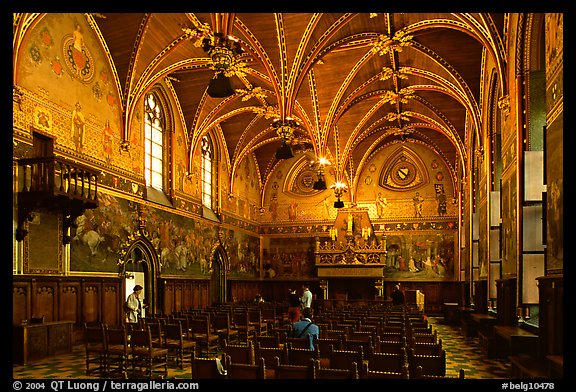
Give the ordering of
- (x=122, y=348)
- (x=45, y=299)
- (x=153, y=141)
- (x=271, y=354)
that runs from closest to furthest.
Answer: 1. (x=271, y=354)
2. (x=122, y=348)
3. (x=45, y=299)
4. (x=153, y=141)

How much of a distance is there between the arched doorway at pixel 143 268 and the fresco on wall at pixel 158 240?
36 centimetres

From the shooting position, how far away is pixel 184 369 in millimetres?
10602

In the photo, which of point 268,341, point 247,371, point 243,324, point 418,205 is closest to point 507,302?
point 268,341

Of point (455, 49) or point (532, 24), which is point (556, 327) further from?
point (455, 49)

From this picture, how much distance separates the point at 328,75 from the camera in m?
21.2

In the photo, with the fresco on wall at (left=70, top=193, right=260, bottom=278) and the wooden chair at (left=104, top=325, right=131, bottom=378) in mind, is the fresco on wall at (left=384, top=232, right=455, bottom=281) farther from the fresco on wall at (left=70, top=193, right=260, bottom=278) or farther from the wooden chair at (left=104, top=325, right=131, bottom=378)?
the wooden chair at (left=104, top=325, right=131, bottom=378)

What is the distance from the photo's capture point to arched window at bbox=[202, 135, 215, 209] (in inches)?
1025

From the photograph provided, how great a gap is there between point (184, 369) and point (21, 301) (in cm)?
535

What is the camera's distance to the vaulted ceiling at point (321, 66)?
16.9 m

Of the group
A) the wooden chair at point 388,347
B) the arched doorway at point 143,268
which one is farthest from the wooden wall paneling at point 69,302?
the wooden chair at point 388,347

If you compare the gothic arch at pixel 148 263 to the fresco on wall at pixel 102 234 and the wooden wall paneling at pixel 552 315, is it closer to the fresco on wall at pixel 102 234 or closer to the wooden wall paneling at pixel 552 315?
the fresco on wall at pixel 102 234

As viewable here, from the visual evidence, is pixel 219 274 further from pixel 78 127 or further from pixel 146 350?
pixel 146 350

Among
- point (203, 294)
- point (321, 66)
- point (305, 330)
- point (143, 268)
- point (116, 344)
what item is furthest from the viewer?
point (203, 294)

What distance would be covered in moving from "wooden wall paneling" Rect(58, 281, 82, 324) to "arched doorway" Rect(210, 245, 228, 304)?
10.8 metres
